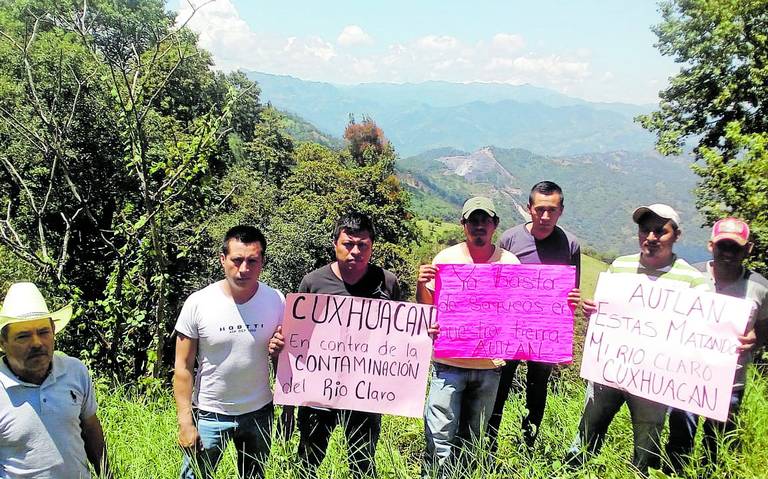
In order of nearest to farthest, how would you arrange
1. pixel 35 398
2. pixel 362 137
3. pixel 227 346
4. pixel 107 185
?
pixel 35 398 < pixel 227 346 < pixel 107 185 < pixel 362 137

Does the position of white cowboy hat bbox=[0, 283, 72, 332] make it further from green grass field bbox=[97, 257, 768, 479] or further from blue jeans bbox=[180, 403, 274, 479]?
green grass field bbox=[97, 257, 768, 479]

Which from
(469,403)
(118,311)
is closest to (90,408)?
(469,403)

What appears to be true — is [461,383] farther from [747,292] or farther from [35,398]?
[35,398]

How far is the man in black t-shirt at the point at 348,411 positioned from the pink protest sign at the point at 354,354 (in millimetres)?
72

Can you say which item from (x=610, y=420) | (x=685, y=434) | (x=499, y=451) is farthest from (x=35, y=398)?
(x=685, y=434)

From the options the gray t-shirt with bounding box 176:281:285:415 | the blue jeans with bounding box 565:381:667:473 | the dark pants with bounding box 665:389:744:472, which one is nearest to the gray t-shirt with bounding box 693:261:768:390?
the dark pants with bounding box 665:389:744:472

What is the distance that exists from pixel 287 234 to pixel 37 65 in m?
17.9

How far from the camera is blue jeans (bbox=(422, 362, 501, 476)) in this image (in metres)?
2.98

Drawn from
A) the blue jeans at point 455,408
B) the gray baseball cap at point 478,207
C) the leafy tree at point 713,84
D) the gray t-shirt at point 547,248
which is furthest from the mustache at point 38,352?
the leafy tree at point 713,84

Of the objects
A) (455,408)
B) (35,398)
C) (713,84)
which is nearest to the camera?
(35,398)

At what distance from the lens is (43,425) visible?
2305 mm

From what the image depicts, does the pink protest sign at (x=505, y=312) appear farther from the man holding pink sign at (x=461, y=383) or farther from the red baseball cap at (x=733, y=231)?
the red baseball cap at (x=733, y=231)

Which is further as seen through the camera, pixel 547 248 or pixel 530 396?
pixel 530 396

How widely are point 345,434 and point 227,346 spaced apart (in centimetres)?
86
